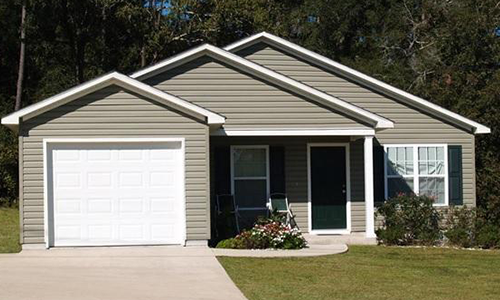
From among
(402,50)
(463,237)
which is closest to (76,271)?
(463,237)

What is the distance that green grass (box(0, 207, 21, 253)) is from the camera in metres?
15.4

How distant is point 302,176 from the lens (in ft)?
59.7

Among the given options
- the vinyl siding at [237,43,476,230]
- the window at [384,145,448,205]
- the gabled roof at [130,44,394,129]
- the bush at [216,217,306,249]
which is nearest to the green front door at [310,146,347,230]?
the vinyl siding at [237,43,476,230]

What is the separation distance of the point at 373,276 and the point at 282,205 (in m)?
5.92

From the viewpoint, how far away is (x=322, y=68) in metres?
19.1

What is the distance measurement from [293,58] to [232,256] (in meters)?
6.85

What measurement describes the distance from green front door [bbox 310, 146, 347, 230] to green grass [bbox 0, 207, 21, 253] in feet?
22.8

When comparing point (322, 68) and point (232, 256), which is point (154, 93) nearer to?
point (232, 256)

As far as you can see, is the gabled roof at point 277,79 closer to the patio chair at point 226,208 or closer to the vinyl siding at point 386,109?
the vinyl siding at point 386,109

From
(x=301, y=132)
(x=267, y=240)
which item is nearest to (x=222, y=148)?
(x=301, y=132)

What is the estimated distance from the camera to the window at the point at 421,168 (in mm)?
18656

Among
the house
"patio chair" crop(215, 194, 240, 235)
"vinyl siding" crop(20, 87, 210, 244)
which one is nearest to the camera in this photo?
"vinyl siding" crop(20, 87, 210, 244)

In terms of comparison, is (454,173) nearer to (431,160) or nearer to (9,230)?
(431,160)

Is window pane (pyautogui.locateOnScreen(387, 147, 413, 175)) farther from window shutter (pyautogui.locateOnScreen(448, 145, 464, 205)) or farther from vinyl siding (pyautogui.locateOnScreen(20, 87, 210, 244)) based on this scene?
vinyl siding (pyautogui.locateOnScreen(20, 87, 210, 244))
